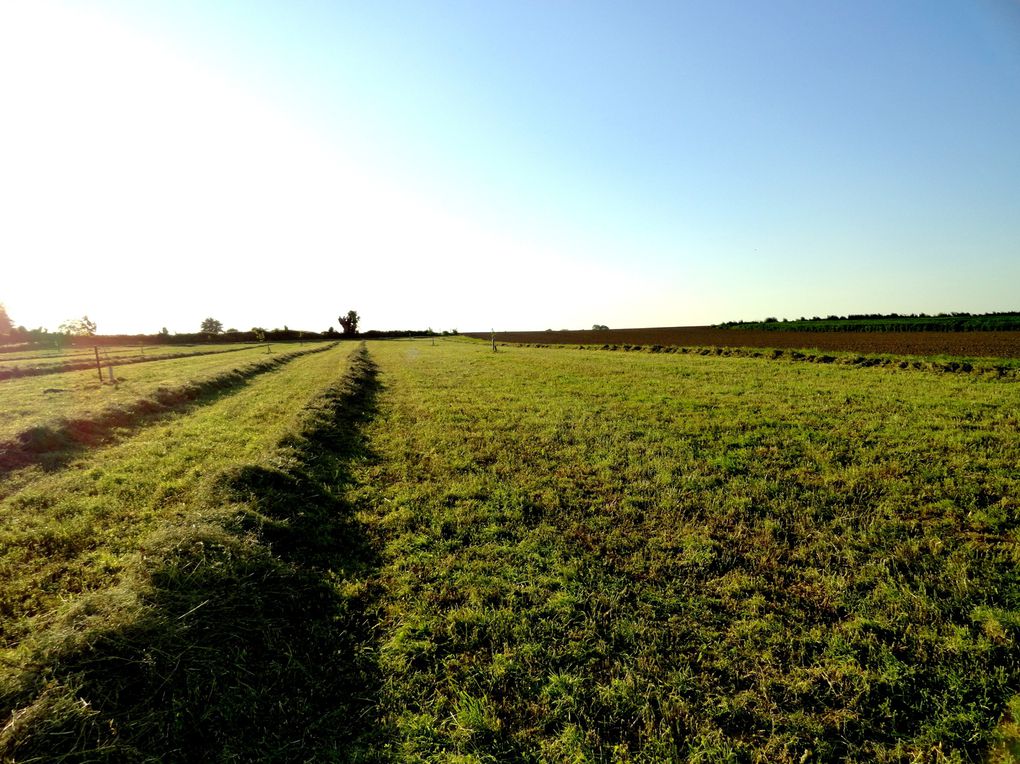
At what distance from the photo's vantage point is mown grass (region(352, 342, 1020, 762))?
3172 mm

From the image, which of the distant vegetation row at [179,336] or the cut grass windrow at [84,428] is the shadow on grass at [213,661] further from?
the distant vegetation row at [179,336]

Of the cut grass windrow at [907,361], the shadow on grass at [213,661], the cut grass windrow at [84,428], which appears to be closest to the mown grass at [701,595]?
the shadow on grass at [213,661]

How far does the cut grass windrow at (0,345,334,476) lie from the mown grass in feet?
26.1

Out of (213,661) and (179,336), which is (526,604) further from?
(179,336)

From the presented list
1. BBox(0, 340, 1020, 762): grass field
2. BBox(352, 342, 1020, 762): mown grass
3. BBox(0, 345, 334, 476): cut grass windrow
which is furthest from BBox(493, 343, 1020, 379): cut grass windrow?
BBox(0, 345, 334, 476): cut grass windrow

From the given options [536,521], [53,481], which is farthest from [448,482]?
[53,481]

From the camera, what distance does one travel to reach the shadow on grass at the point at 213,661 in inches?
112

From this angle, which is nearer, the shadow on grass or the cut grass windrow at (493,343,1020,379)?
the shadow on grass

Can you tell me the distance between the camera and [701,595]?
467cm

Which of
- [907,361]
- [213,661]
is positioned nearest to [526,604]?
[213,661]

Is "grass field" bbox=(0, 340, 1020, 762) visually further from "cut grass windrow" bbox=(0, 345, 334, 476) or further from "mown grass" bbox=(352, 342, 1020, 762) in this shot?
"cut grass windrow" bbox=(0, 345, 334, 476)

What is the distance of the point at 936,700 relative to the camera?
131 inches

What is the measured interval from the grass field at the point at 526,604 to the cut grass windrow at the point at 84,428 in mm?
1163

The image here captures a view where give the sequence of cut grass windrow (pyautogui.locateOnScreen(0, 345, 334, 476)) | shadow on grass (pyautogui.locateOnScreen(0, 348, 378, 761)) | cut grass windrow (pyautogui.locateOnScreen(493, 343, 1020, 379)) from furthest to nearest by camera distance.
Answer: cut grass windrow (pyautogui.locateOnScreen(493, 343, 1020, 379)) → cut grass windrow (pyautogui.locateOnScreen(0, 345, 334, 476)) → shadow on grass (pyautogui.locateOnScreen(0, 348, 378, 761))
